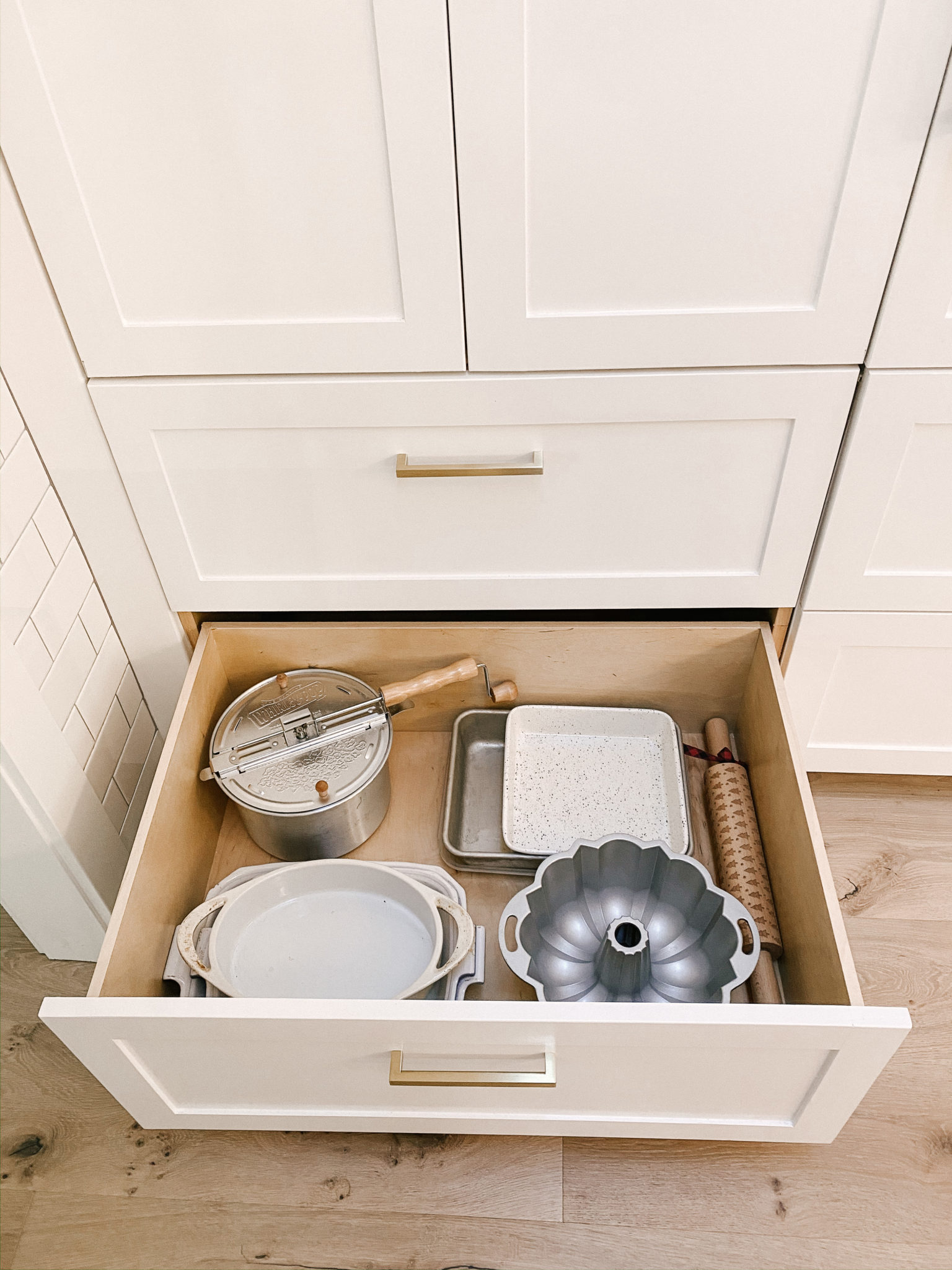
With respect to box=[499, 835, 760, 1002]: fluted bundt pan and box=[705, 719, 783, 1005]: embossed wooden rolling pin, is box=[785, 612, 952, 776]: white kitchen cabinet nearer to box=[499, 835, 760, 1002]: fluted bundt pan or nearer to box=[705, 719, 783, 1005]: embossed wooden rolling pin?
box=[705, 719, 783, 1005]: embossed wooden rolling pin

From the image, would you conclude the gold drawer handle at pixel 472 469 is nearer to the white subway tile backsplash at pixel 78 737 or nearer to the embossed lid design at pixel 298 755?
the embossed lid design at pixel 298 755

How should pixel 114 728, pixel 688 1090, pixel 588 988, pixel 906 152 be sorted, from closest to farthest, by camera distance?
pixel 906 152 → pixel 688 1090 → pixel 588 988 → pixel 114 728

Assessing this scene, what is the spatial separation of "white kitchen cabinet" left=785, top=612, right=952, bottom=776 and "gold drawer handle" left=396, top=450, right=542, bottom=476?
0.38 metres

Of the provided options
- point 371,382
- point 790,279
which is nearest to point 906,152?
point 790,279

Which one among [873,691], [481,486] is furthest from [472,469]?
[873,691]

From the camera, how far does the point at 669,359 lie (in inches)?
35.9

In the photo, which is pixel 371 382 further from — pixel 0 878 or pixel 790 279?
pixel 0 878

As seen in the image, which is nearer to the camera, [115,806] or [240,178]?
[240,178]

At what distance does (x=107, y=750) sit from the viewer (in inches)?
45.5

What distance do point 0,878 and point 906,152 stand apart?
1152 mm

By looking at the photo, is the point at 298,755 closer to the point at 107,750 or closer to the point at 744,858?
the point at 107,750

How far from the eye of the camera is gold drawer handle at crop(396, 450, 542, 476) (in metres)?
0.98

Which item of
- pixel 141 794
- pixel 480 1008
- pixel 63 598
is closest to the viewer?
pixel 480 1008

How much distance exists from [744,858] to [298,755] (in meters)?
0.51
